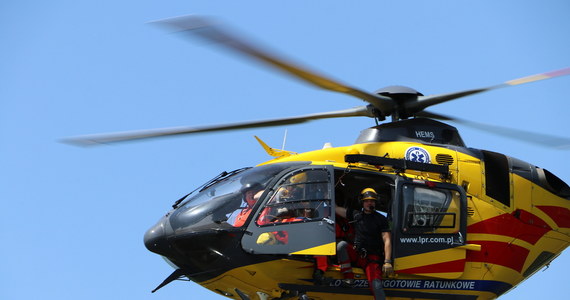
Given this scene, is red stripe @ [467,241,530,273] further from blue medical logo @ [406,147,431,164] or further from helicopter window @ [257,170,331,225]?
helicopter window @ [257,170,331,225]

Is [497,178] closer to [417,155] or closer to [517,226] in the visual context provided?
[517,226]

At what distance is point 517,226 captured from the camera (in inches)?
500

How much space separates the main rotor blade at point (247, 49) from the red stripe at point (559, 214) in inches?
143

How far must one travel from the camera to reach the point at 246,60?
9.40 m

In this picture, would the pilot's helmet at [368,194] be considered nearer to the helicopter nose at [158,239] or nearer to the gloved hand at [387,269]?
the gloved hand at [387,269]

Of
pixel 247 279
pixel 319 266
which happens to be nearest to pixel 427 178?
pixel 319 266

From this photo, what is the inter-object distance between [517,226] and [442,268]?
1672 mm

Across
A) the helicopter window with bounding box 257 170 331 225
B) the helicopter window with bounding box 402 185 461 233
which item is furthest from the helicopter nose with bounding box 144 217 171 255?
the helicopter window with bounding box 402 185 461 233

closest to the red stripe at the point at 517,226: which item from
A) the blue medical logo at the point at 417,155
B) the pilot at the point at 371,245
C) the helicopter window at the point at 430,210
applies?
the helicopter window at the point at 430,210

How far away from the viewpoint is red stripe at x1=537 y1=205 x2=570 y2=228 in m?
13.1

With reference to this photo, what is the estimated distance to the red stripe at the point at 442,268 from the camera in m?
11.7

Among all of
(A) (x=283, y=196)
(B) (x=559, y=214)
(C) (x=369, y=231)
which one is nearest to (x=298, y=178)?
(A) (x=283, y=196)

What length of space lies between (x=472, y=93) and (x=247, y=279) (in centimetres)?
453

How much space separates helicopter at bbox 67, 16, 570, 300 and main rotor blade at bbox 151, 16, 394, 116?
33 millimetres
